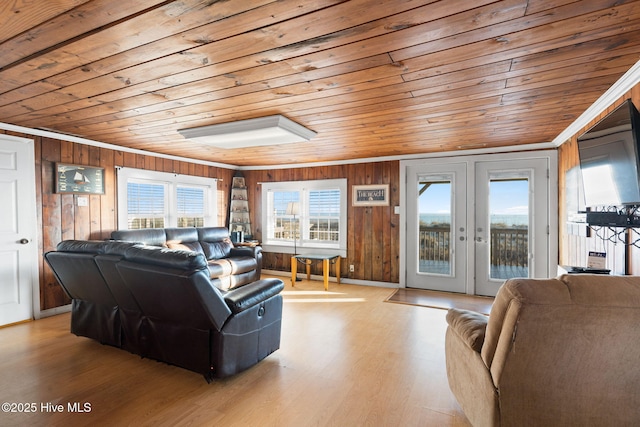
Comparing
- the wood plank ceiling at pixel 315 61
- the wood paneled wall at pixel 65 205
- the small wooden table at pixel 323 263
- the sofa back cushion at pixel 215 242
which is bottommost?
the small wooden table at pixel 323 263

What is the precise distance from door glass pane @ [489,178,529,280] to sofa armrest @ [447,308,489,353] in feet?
10.6

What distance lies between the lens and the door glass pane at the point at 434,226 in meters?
5.04

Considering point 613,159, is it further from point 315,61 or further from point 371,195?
point 371,195

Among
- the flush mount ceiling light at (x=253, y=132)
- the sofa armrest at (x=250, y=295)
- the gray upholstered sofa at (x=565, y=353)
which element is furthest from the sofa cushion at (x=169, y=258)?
the gray upholstered sofa at (x=565, y=353)

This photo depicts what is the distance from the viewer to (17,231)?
3.60m

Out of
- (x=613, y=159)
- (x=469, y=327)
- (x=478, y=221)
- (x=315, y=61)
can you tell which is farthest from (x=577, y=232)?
(x=315, y=61)

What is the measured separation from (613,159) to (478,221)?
2.69 m

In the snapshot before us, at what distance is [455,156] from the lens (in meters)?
4.91

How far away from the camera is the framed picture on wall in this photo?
543cm

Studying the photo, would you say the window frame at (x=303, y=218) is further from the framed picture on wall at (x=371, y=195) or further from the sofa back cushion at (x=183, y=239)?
the sofa back cushion at (x=183, y=239)

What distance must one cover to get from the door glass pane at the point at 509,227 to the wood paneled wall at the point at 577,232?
42cm

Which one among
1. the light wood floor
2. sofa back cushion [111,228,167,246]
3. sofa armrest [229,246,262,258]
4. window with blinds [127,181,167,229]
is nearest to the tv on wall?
the light wood floor

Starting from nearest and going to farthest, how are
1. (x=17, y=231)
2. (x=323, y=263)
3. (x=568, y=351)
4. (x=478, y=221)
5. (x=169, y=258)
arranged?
1. (x=568, y=351)
2. (x=169, y=258)
3. (x=17, y=231)
4. (x=478, y=221)
5. (x=323, y=263)

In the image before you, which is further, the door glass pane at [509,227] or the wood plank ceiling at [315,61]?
the door glass pane at [509,227]
